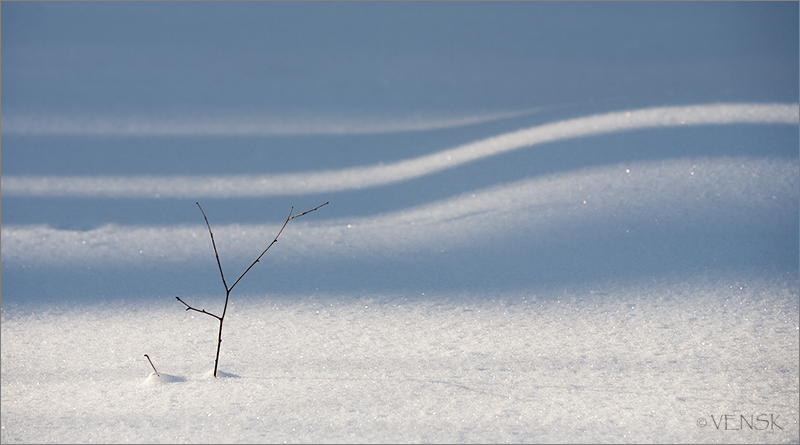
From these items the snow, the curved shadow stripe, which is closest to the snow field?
the snow

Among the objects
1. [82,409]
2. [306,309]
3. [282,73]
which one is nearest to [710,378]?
[306,309]

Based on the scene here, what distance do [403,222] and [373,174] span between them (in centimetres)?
47

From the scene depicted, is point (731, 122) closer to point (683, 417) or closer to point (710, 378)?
point (710, 378)

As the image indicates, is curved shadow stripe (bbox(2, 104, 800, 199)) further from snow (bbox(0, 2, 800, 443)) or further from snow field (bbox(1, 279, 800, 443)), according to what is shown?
snow field (bbox(1, 279, 800, 443))

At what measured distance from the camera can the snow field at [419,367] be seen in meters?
0.90

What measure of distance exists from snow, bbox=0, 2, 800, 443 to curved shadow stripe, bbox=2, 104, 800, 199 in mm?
17

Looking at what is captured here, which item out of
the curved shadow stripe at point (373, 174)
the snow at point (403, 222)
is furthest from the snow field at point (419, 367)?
the curved shadow stripe at point (373, 174)

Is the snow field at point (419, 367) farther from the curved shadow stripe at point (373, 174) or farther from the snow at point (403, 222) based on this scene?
the curved shadow stripe at point (373, 174)

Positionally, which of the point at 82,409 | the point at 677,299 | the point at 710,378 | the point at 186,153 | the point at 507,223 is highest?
the point at 186,153

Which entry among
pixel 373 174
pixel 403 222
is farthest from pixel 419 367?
pixel 373 174

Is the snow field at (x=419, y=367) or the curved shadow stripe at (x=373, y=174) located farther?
the curved shadow stripe at (x=373, y=174)

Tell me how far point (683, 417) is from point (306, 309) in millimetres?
915

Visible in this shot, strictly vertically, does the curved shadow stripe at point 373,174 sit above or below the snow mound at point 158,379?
above

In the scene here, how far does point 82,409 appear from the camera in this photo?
95 cm
